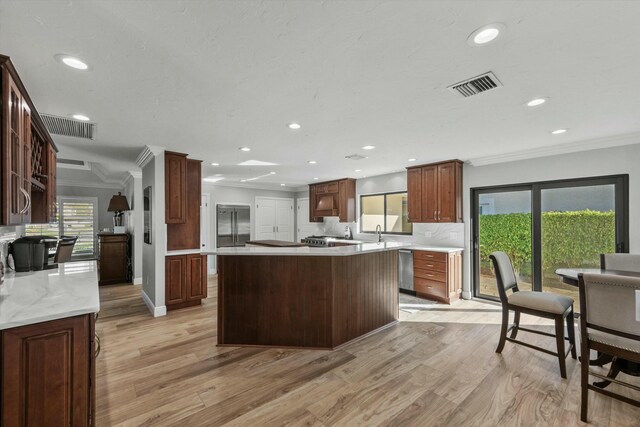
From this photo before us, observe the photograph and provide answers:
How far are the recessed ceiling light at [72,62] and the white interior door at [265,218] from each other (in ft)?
20.0

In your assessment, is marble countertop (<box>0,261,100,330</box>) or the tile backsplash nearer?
marble countertop (<box>0,261,100,330</box>)

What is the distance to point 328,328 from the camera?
9.87ft

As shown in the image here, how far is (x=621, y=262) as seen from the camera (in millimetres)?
2992

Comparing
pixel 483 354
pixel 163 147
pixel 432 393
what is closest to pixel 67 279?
pixel 163 147

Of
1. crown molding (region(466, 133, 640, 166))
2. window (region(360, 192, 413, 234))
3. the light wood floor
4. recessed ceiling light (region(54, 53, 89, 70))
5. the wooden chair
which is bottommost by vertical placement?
the light wood floor

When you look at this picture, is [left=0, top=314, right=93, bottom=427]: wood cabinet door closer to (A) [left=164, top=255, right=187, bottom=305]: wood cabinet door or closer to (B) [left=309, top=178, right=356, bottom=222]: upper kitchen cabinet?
(A) [left=164, top=255, right=187, bottom=305]: wood cabinet door

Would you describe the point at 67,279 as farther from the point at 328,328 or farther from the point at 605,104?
the point at 605,104

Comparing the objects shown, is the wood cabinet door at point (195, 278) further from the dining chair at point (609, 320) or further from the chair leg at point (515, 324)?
the dining chair at point (609, 320)

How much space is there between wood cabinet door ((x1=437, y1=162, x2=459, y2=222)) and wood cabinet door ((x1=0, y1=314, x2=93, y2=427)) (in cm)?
478

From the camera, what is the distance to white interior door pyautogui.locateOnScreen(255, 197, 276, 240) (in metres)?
7.94

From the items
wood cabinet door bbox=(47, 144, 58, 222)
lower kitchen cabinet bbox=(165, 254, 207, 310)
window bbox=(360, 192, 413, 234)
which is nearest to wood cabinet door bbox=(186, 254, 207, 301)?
lower kitchen cabinet bbox=(165, 254, 207, 310)

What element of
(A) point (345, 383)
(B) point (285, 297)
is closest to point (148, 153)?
(B) point (285, 297)

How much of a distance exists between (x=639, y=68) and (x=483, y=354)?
258 centimetres

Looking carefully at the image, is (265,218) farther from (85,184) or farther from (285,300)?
(285,300)
